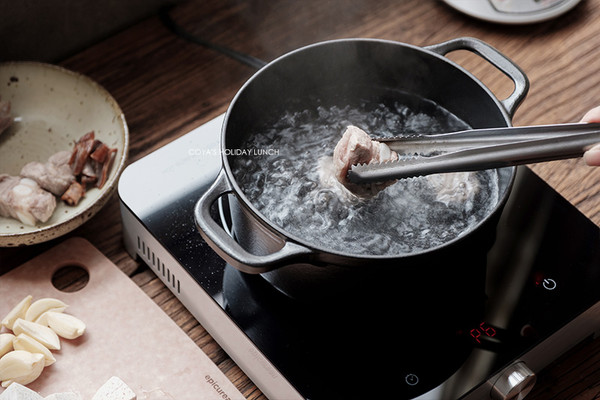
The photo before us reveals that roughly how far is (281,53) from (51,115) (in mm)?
470

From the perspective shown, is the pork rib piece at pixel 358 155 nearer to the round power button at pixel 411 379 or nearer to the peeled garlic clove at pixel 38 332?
the round power button at pixel 411 379

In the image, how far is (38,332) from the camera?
1.01 m

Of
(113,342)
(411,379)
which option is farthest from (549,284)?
(113,342)

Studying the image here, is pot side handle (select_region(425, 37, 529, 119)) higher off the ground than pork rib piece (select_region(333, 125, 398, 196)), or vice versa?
pot side handle (select_region(425, 37, 529, 119))

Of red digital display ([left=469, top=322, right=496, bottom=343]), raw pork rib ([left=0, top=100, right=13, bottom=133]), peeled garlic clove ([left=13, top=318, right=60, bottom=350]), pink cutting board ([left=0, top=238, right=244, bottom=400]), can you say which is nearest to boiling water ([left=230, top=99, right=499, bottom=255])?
red digital display ([left=469, top=322, right=496, bottom=343])

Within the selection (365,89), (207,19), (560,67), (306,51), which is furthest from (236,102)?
(560,67)

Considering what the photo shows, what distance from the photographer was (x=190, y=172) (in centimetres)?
114

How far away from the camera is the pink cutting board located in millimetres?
996

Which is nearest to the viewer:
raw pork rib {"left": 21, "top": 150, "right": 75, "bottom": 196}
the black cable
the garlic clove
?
the garlic clove

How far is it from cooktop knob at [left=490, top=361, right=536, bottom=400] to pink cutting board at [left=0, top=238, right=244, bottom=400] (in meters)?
0.36

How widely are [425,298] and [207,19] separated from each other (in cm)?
85

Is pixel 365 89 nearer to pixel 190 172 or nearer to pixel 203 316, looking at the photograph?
pixel 190 172

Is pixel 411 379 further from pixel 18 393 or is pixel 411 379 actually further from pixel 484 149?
pixel 18 393

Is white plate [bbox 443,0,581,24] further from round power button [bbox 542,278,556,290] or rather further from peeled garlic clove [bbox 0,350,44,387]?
peeled garlic clove [bbox 0,350,44,387]
